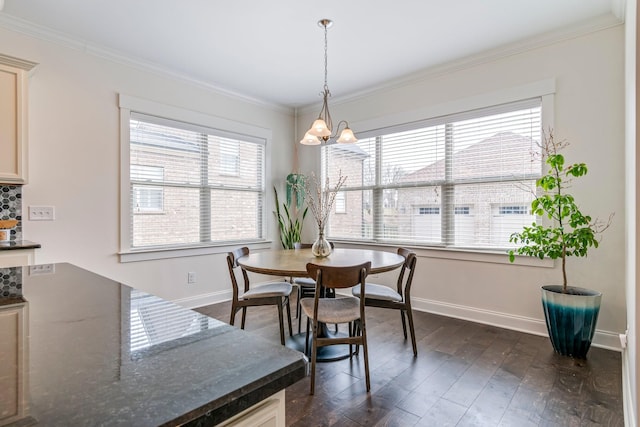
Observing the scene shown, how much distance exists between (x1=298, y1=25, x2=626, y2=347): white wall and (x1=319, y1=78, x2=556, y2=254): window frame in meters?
0.03

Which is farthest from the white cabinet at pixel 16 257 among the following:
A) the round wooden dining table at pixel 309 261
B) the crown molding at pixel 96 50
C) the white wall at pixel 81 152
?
the crown molding at pixel 96 50

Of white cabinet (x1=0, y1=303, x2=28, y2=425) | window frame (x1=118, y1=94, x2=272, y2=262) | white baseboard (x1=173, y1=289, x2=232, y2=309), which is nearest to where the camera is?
white cabinet (x1=0, y1=303, x2=28, y2=425)

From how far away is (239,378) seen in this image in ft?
1.83

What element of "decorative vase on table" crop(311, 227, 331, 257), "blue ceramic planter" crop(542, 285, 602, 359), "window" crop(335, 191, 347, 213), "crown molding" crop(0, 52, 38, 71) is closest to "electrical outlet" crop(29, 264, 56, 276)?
"decorative vase on table" crop(311, 227, 331, 257)

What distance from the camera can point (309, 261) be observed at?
2.63m

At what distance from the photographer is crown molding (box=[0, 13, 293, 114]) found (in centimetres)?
274

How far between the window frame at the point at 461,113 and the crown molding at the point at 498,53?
34cm

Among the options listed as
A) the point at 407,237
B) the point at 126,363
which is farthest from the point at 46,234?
the point at 407,237

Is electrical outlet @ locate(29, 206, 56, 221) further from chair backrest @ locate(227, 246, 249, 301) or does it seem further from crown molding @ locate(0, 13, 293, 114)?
chair backrest @ locate(227, 246, 249, 301)

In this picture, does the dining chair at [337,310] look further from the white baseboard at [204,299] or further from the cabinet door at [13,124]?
the cabinet door at [13,124]

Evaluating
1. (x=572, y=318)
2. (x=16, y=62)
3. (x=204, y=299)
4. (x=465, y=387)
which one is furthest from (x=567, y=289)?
(x=16, y=62)

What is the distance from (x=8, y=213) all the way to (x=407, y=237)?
3.82m

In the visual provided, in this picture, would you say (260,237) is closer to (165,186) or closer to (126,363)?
(165,186)

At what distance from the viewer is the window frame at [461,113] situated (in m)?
2.99
